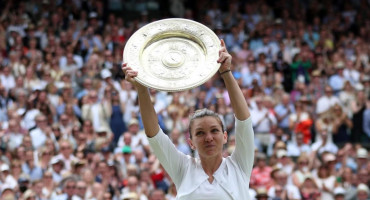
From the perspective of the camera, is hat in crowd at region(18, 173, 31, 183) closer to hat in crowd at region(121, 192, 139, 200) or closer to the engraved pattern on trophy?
hat in crowd at region(121, 192, 139, 200)

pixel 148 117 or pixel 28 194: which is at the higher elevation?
pixel 28 194

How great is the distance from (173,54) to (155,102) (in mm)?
8371

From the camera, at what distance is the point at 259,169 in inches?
495

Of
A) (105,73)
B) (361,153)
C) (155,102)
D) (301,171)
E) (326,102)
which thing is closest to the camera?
(301,171)

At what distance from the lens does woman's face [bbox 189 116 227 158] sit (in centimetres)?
502

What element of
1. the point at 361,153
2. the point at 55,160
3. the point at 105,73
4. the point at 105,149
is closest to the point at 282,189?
the point at 361,153

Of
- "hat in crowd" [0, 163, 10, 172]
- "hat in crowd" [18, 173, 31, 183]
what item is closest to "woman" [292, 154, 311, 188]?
"hat in crowd" [18, 173, 31, 183]

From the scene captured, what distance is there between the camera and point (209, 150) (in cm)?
503

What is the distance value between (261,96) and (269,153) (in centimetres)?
116

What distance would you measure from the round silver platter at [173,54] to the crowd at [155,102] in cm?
573

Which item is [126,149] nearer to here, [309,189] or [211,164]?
[309,189]

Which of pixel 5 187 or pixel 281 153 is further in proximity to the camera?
pixel 281 153

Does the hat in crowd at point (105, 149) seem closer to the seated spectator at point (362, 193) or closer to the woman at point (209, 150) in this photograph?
the seated spectator at point (362, 193)

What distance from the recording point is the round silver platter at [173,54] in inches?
204
